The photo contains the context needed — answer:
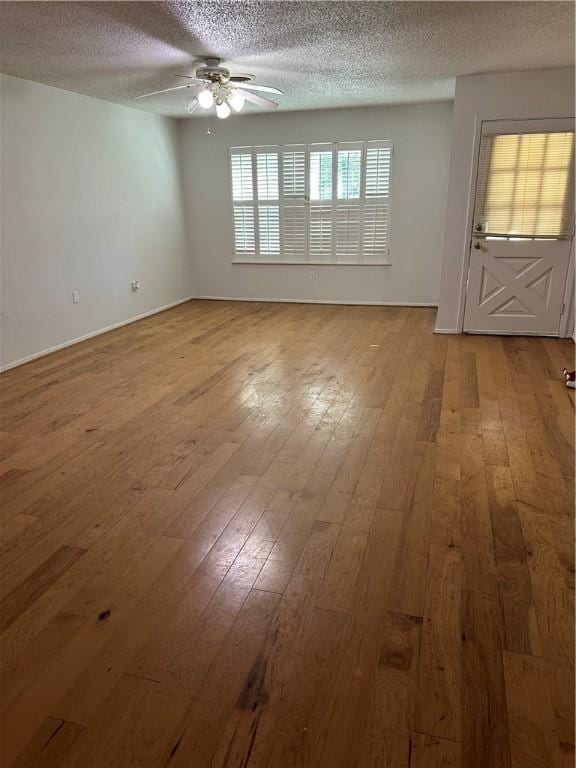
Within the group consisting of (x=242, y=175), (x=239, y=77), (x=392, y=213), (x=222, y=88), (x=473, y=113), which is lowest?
(x=392, y=213)

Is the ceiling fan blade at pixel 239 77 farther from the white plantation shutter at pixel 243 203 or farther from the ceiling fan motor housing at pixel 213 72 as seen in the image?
the white plantation shutter at pixel 243 203

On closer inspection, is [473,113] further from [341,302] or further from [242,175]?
[242,175]

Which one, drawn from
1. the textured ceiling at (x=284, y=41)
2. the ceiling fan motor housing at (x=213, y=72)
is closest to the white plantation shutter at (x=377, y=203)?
the textured ceiling at (x=284, y=41)

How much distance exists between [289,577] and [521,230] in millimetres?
4443

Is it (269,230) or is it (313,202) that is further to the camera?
(269,230)

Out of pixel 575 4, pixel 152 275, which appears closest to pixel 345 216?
pixel 152 275

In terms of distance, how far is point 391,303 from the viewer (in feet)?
22.9

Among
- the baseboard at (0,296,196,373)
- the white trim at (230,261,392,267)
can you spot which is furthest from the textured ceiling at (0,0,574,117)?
the baseboard at (0,296,196,373)

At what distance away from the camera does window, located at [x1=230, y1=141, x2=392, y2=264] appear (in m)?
6.57

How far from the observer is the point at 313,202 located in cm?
686

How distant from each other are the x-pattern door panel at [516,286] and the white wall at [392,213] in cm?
155

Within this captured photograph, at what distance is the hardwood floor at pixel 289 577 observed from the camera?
134cm

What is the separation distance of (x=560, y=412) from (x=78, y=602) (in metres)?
3.10

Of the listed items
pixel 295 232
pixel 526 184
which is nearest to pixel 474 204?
pixel 526 184
